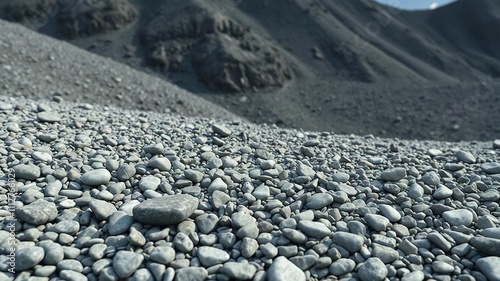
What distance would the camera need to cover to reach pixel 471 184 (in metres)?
4.05

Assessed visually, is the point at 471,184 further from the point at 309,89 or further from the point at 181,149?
the point at 309,89

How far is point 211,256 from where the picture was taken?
2613mm

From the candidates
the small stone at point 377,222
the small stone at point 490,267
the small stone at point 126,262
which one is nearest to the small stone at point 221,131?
the small stone at point 377,222

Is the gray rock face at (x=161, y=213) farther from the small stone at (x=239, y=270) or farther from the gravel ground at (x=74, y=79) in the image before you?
the gravel ground at (x=74, y=79)

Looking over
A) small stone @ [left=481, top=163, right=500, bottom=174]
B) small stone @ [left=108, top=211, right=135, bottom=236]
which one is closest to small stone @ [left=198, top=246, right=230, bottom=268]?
small stone @ [left=108, top=211, right=135, bottom=236]

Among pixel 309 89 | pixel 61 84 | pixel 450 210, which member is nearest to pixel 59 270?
pixel 450 210

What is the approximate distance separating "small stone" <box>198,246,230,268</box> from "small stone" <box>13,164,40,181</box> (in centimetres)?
220

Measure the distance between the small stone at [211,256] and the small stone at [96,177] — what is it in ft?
5.16

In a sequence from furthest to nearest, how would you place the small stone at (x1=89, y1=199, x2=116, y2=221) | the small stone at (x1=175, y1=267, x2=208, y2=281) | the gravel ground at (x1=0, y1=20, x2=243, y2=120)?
the gravel ground at (x1=0, y1=20, x2=243, y2=120) → the small stone at (x1=89, y1=199, x2=116, y2=221) → the small stone at (x1=175, y1=267, x2=208, y2=281)

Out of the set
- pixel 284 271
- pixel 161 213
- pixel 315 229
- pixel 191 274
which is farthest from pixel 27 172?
pixel 315 229

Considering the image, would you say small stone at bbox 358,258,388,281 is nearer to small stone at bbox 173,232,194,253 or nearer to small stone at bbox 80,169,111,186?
small stone at bbox 173,232,194,253

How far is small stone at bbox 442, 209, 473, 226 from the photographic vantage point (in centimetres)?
324

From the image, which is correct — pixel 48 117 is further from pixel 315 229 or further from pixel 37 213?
pixel 315 229

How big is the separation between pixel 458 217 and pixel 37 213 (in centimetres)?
401
